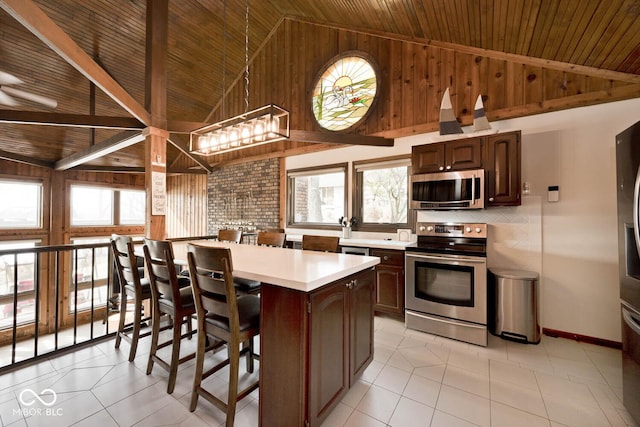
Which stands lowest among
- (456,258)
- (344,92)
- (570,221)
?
(456,258)

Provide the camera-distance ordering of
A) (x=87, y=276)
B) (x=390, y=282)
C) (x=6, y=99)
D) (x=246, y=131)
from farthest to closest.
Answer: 1. (x=87, y=276)
2. (x=390, y=282)
3. (x=246, y=131)
4. (x=6, y=99)

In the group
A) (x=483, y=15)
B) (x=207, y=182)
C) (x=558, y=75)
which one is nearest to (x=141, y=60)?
(x=207, y=182)

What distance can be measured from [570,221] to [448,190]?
1.27 meters

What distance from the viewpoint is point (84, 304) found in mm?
6684

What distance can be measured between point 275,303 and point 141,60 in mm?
5200

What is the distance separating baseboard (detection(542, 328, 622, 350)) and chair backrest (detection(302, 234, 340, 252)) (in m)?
2.62

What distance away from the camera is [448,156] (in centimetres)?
324

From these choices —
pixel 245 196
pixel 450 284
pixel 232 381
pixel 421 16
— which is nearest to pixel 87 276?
pixel 245 196

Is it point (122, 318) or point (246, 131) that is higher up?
point (246, 131)

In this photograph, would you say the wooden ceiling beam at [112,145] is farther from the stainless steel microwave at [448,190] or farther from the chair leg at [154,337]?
the stainless steel microwave at [448,190]

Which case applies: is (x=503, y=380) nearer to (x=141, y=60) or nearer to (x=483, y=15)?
(x=483, y=15)

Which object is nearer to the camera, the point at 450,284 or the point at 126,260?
the point at 126,260

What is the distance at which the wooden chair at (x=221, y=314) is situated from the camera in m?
1.53

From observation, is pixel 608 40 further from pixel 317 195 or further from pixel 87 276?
pixel 87 276
